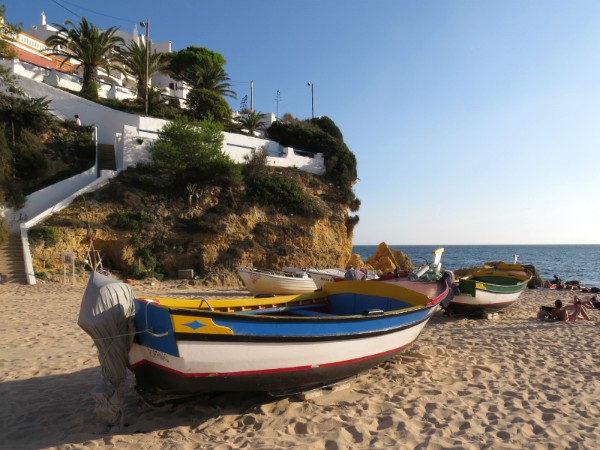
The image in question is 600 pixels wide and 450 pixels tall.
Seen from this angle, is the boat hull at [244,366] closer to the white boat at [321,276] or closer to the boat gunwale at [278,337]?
the boat gunwale at [278,337]

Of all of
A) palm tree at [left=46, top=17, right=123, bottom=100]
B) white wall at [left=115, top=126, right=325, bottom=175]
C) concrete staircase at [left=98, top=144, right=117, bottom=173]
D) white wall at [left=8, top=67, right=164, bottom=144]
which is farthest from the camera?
palm tree at [left=46, top=17, right=123, bottom=100]

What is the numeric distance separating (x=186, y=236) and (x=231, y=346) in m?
17.5

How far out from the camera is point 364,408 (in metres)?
5.09

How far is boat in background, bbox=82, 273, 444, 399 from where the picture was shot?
13.8ft

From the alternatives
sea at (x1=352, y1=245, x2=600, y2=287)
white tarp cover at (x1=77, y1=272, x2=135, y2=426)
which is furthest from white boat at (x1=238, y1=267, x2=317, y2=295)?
white tarp cover at (x1=77, y1=272, x2=135, y2=426)

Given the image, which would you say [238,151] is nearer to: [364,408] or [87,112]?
[87,112]

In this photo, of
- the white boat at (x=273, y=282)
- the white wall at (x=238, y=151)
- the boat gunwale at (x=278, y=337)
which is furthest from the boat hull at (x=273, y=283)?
the white wall at (x=238, y=151)

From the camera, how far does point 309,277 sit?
1766 cm

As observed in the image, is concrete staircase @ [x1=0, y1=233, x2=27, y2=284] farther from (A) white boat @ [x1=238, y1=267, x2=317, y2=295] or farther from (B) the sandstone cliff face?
(A) white boat @ [x1=238, y1=267, x2=317, y2=295]

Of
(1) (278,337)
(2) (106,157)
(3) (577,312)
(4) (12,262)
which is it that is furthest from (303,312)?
(2) (106,157)

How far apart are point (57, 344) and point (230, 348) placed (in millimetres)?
5581

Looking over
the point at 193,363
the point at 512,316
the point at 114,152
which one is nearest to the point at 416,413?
the point at 193,363

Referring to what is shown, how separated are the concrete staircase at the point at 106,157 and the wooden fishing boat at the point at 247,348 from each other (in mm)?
19917

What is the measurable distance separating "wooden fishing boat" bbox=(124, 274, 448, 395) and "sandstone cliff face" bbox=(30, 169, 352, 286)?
14.7 meters
